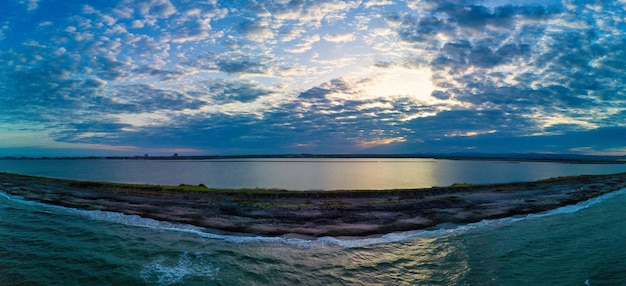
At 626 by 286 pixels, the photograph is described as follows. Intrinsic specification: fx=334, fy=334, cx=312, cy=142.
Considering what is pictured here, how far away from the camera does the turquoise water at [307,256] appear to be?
14500mm

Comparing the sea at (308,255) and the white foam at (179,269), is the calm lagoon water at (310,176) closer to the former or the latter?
the sea at (308,255)

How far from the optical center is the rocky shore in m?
25.5

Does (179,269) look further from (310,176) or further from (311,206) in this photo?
(310,176)

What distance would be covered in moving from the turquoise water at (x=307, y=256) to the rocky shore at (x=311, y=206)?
2.57m

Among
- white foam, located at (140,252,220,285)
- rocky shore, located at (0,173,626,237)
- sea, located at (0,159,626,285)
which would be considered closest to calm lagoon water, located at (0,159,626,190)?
rocky shore, located at (0,173,626,237)

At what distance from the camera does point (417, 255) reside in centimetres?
1814

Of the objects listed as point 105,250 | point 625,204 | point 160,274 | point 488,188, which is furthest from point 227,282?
point 488,188

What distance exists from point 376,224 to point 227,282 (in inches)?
571

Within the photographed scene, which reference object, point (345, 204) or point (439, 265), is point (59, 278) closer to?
point (439, 265)

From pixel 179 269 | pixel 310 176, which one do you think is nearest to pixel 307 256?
pixel 179 269

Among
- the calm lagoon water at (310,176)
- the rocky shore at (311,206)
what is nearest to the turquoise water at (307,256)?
the rocky shore at (311,206)

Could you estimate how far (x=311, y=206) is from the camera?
34.6 m

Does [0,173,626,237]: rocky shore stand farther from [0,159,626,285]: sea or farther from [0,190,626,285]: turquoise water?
[0,190,626,285]: turquoise water

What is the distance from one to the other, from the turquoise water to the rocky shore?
2572mm
